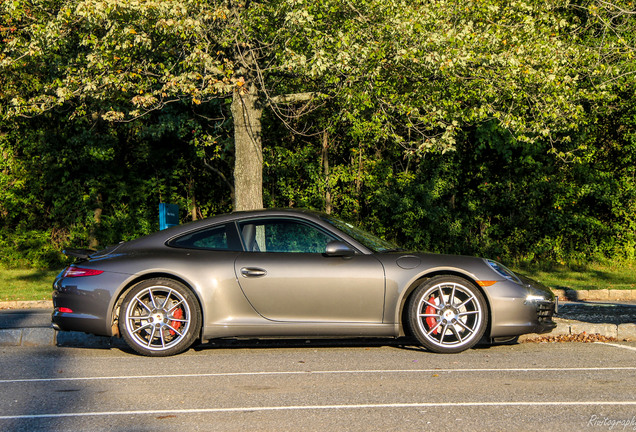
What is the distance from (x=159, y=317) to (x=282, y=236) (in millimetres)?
1430

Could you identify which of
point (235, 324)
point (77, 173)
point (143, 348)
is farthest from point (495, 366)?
point (77, 173)

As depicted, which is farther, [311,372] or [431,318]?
[431,318]

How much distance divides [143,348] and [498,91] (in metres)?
9.61

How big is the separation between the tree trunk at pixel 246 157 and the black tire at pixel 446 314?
7536 mm

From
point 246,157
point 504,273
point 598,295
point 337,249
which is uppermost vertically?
point 246,157

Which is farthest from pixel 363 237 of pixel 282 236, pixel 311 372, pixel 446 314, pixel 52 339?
pixel 52 339

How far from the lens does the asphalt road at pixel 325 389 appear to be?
15.3 feet

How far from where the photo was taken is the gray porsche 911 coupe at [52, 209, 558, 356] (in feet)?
22.7

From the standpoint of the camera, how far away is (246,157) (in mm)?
14336

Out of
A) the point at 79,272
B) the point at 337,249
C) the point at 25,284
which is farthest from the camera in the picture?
the point at 25,284

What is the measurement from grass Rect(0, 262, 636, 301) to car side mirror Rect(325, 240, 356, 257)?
8888mm

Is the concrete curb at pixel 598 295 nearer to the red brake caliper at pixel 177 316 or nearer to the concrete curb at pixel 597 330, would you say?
the concrete curb at pixel 597 330

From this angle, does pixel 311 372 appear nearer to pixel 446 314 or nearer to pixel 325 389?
pixel 325 389

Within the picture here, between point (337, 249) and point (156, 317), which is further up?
point (337, 249)
